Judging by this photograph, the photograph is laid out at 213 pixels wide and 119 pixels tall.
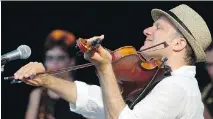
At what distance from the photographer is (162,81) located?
3.21 metres

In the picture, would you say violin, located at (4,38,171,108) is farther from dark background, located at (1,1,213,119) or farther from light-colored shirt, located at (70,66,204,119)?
dark background, located at (1,1,213,119)

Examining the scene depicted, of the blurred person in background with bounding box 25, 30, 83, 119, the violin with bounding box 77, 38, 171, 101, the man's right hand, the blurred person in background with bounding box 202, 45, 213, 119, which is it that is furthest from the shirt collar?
the blurred person in background with bounding box 202, 45, 213, 119

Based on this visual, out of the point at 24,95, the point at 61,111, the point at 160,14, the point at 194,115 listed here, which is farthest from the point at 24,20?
the point at 194,115

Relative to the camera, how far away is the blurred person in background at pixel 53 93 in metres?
5.26

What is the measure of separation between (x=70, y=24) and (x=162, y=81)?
120 inches

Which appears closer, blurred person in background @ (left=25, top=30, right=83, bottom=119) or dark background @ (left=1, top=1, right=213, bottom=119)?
blurred person in background @ (left=25, top=30, right=83, bottom=119)

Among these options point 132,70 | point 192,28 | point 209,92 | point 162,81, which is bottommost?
point 209,92

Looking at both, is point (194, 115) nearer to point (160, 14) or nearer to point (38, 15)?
point (160, 14)

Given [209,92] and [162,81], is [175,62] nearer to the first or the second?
[162,81]

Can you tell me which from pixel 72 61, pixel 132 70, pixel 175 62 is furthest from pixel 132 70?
pixel 72 61

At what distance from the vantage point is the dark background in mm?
6098

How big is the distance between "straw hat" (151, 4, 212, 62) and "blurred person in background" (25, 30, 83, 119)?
2.01 m

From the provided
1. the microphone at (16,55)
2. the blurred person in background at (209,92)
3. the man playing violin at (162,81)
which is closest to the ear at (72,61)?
the blurred person in background at (209,92)

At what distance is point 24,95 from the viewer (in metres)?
6.24
